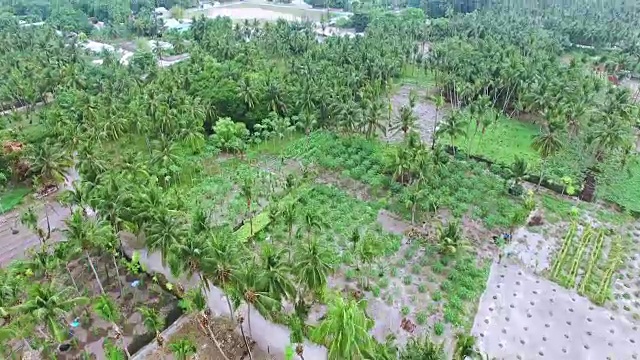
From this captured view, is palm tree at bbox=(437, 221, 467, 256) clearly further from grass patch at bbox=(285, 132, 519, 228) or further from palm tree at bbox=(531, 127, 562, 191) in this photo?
palm tree at bbox=(531, 127, 562, 191)

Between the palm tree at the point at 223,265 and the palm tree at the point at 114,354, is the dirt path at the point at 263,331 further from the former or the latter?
the palm tree at the point at 114,354

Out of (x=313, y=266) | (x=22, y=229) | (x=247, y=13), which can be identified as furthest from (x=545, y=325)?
(x=247, y=13)

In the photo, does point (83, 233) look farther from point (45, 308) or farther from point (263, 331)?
point (263, 331)

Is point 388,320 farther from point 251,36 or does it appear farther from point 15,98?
point 251,36

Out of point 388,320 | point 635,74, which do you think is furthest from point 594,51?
point 388,320

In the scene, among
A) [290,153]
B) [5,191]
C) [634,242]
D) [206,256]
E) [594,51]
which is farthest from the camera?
[594,51]

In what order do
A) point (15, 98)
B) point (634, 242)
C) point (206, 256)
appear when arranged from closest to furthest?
1. point (206, 256)
2. point (634, 242)
3. point (15, 98)

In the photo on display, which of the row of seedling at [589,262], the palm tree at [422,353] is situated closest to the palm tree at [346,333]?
the palm tree at [422,353]
